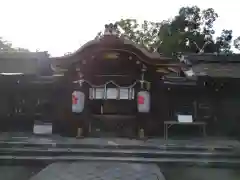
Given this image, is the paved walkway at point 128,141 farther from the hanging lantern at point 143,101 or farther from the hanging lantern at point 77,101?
the hanging lantern at point 143,101

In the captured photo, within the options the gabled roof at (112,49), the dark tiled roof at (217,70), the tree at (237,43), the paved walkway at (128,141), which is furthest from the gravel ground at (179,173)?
the tree at (237,43)

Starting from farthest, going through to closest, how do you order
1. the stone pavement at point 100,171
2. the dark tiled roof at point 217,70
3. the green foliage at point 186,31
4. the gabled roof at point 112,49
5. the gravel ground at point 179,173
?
1. the green foliage at point 186,31
2. the dark tiled roof at point 217,70
3. the gabled roof at point 112,49
4. the gravel ground at point 179,173
5. the stone pavement at point 100,171

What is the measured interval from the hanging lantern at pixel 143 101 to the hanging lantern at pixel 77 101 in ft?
8.17

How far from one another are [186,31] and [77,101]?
28.8m

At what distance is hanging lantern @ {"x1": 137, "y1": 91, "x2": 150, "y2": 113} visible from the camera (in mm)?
14375

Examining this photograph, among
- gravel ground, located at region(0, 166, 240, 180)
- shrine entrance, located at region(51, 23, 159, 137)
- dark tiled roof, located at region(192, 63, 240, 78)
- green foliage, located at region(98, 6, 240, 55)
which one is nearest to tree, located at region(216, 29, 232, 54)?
green foliage, located at region(98, 6, 240, 55)

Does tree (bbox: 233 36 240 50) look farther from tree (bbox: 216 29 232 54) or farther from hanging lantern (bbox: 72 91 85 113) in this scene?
hanging lantern (bbox: 72 91 85 113)

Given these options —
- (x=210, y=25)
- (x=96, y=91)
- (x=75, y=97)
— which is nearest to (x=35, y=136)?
(x=75, y=97)

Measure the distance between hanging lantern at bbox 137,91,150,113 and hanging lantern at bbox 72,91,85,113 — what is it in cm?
249

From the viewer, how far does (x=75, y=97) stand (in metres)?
14.5

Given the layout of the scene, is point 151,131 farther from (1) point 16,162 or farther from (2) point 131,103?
(1) point 16,162

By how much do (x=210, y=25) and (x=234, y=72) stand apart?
89.5ft

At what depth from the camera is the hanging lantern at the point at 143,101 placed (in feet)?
47.2

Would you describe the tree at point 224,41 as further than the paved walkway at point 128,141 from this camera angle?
Yes
